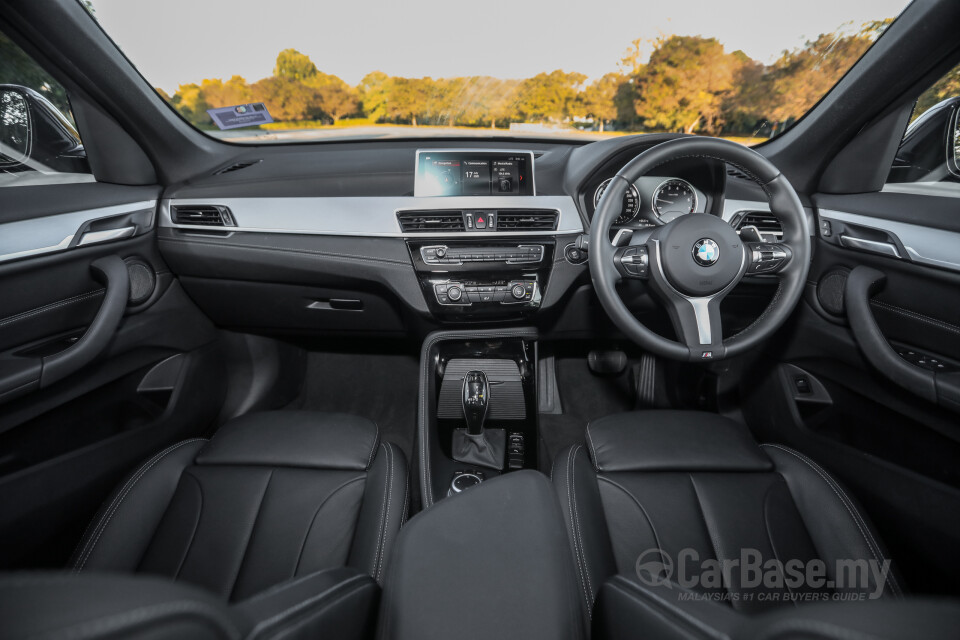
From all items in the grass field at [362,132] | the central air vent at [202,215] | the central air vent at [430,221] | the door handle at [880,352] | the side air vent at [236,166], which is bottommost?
the door handle at [880,352]

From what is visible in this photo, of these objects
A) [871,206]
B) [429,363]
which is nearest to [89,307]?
[429,363]

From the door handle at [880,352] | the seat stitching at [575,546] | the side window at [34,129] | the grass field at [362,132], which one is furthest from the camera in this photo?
the grass field at [362,132]

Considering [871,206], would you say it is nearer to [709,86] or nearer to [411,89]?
[709,86]

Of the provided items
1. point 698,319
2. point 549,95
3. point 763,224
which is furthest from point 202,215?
point 763,224

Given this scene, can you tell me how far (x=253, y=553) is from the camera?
4.15 feet

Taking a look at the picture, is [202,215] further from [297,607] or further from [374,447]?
[297,607]

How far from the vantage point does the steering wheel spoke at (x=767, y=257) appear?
1.48m

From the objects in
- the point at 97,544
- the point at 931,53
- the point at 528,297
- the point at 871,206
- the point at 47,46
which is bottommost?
the point at 97,544

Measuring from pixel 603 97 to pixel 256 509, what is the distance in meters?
1.97

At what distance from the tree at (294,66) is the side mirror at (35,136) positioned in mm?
794

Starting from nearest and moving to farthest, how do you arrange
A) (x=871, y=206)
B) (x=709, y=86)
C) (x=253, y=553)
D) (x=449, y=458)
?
(x=253, y=553) < (x=871, y=206) < (x=709, y=86) < (x=449, y=458)

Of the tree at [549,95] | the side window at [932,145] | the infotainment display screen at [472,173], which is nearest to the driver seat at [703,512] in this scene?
the infotainment display screen at [472,173]

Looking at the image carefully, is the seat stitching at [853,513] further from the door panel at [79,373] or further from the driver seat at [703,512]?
the door panel at [79,373]

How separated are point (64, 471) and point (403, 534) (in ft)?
4.31
